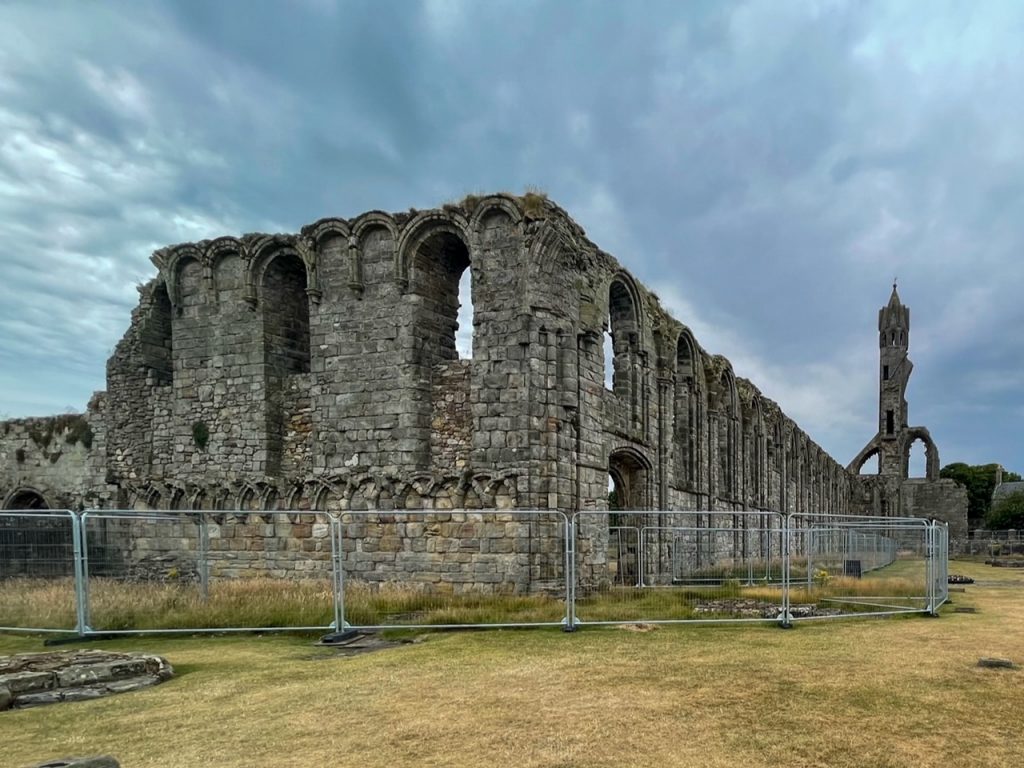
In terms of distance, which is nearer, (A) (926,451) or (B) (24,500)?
(B) (24,500)

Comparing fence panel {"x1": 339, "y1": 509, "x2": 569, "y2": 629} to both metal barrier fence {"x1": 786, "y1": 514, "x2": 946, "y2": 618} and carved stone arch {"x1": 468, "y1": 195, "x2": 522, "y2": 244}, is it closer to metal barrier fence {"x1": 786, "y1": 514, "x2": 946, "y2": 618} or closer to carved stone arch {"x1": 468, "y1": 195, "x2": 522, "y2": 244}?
metal barrier fence {"x1": 786, "y1": 514, "x2": 946, "y2": 618}

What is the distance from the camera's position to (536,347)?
1399cm

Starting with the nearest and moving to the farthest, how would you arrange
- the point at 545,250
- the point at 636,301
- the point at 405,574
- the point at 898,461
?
the point at 405,574
the point at 545,250
the point at 636,301
the point at 898,461

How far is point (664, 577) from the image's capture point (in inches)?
671

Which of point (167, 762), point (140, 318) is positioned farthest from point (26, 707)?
point (140, 318)

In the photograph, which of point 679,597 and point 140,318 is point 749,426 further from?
point 140,318

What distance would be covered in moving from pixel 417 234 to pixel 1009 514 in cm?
6423

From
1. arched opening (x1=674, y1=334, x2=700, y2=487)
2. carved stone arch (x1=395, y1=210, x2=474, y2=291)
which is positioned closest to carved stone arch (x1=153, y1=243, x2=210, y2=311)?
carved stone arch (x1=395, y1=210, x2=474, y2=291)

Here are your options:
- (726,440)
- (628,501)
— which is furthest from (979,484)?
(628,501)

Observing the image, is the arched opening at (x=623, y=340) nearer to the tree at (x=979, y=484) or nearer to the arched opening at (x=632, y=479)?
the arched opening at (x=632, y=479)

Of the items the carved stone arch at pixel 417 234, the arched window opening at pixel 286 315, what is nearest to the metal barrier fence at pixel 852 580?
the carved stone arch at pixel 417 234

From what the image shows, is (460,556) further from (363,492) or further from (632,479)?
(632,479)

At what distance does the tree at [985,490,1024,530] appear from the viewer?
58.1 metres

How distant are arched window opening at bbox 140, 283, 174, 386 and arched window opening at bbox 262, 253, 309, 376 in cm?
314
